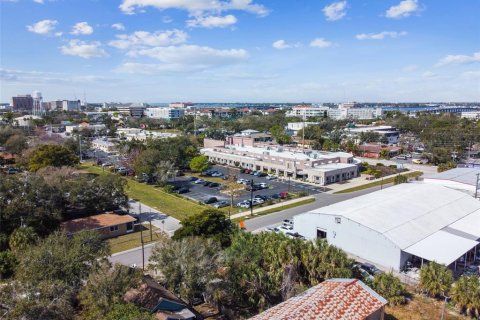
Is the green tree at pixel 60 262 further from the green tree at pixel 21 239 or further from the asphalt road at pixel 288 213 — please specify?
the asphalt road at pixel 288 213

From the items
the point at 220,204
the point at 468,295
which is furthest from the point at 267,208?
the point at 468,295

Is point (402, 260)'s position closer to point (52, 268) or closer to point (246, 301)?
point (246, 301)

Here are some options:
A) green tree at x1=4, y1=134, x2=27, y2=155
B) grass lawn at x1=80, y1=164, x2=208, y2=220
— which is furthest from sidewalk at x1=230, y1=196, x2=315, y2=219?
green tree at x1=4, y1=134, x2=27, y2=155

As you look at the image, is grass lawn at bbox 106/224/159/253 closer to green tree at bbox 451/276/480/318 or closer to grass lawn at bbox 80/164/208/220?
grass lawn at bbox 80/164/208/220

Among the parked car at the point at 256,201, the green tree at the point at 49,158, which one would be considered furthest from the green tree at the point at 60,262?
the green tree at the point at 49,158

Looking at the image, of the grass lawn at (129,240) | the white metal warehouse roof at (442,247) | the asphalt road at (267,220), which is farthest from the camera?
the grass lawn at (129,240)

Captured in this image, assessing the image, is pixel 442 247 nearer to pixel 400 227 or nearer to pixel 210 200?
pixel 400 227

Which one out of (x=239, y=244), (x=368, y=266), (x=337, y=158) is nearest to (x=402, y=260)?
(x=368, y=266)
